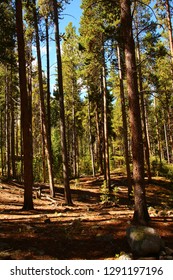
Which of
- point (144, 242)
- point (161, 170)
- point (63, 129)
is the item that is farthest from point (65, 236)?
point (161, 170)

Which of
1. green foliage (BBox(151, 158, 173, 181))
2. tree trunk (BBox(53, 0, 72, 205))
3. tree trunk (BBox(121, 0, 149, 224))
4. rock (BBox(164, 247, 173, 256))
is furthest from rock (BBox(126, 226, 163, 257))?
green foliage (BBox(151, 158, 173, 181))

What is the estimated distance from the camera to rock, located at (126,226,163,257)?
5660 mm

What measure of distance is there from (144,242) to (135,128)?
307 centimetres

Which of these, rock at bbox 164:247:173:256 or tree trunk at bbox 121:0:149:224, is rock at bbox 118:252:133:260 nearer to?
rock at bbox 164:247:173:256

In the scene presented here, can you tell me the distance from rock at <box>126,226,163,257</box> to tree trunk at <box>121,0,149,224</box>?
1.48 meters

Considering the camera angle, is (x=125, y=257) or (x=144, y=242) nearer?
(x=125, y=257)

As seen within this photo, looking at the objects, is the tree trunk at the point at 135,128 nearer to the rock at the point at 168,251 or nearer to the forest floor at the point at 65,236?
the forest floor at the point at 65,236

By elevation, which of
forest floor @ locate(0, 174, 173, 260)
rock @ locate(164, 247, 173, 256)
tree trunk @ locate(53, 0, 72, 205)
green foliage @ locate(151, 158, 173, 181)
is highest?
tree trunk @ locate(53, 0, 72, 205)

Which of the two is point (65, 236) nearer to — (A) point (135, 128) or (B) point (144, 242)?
(B) point (144, 242)

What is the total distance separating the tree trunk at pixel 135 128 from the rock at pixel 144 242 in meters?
1.48

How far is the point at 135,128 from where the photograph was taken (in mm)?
7695

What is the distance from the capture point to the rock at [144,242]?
5.66 m

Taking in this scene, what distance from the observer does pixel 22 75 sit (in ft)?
37.3

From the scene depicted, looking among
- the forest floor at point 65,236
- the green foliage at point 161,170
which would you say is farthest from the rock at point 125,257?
the green foliage at point 161,170
